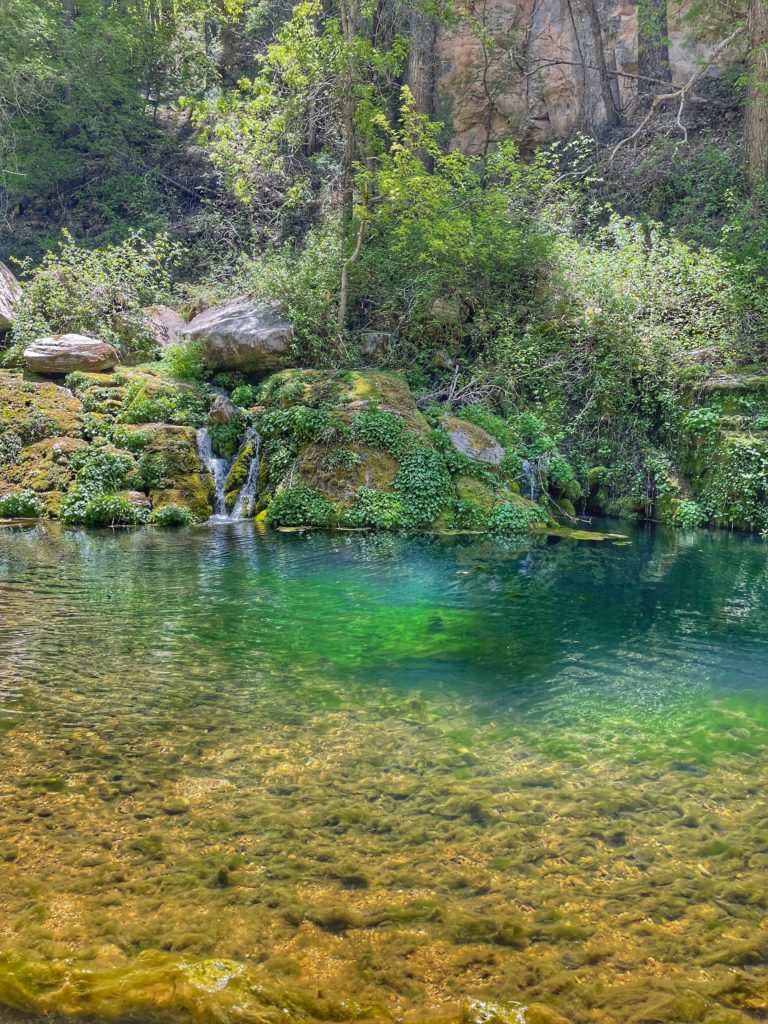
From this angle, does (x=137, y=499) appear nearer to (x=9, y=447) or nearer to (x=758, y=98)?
(x=9, y=447)

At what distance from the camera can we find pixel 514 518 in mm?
12234

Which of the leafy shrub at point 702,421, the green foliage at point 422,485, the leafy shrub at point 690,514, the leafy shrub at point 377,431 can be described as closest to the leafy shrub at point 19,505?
the leafy shrub at point 377,431

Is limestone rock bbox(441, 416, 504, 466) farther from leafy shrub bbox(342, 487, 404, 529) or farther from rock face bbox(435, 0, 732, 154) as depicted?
rock face bbox(435, 0, 732, 154)

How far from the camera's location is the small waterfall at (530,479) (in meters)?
13.6

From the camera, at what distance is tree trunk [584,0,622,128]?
21734 millimetres

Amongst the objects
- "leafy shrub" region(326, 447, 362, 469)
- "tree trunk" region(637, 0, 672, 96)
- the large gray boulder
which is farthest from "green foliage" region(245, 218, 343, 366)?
"tree trunk" region(637, 0, 672, 96)

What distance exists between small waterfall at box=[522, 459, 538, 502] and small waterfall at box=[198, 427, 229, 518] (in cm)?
613

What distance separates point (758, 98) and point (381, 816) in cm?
2055

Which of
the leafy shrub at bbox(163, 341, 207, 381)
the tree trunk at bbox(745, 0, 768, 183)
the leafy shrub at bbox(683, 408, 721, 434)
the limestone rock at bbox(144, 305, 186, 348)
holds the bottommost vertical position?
the leafy shrub at bbox(683, 408, 721, 434)

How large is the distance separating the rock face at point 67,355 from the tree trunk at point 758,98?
655 inches

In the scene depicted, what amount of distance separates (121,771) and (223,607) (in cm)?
328

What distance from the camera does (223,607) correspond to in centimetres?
657

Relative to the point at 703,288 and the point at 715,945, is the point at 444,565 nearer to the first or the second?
the point at 715,945

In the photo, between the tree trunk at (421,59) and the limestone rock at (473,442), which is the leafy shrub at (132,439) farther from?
the tree trunk at (421,59)
